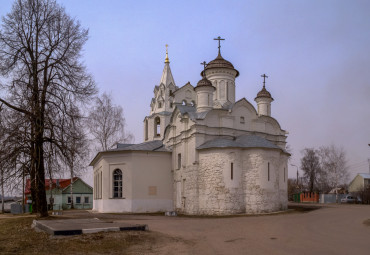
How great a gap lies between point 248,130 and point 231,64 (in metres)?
6.50

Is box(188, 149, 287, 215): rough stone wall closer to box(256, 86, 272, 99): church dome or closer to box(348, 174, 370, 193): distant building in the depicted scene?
box(256, 86, 272, 99): church dome

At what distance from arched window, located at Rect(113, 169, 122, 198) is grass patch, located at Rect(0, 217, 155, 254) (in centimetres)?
1822

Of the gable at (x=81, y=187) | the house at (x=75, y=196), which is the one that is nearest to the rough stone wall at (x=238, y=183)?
the house at (x=75, y=196)

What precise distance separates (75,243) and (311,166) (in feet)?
195

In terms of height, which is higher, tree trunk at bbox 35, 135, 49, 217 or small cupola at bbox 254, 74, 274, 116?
small cupola at bbox 254, 74, 274, 116

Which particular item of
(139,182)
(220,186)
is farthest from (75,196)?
(220,186)

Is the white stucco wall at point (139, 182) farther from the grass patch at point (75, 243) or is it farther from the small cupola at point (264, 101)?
the grass patch at point (75, 243)

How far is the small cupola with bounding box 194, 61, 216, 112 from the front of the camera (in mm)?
31078

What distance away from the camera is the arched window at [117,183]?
32.4 metres

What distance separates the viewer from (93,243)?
12.0 m

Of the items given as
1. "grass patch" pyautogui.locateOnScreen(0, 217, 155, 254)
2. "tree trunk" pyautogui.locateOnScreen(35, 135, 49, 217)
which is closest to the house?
"tree trunk" pyautogui.locateOnScreen(35, 135, 49, 217)

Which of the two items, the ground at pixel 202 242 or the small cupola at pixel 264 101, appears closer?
the ground at pixel 202 242

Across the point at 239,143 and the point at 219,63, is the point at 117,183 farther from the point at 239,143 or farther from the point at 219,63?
the point at 219,63

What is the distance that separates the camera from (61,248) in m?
11.3
